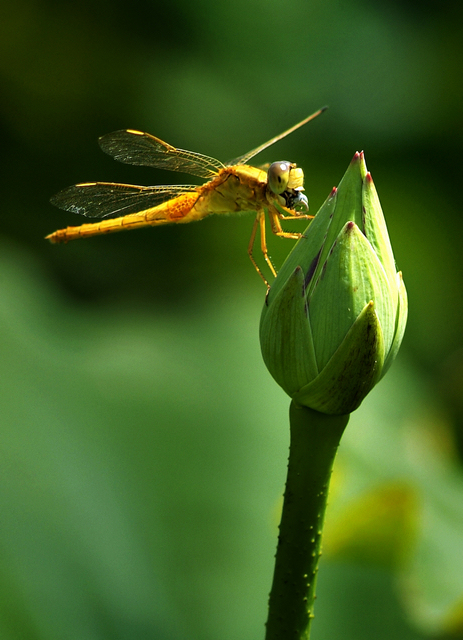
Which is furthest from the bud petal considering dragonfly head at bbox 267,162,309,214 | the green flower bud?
dragonfly head at bbox 267,162,309,214

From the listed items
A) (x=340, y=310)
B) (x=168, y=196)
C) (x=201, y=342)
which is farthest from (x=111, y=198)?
(x=340, y=310)

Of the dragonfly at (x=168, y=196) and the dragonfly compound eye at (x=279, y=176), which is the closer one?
the dragonfly compound eye at (x=279, y=176)

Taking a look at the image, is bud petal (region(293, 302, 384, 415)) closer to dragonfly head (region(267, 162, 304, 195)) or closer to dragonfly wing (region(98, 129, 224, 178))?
dragonfly head (region(267, 162, 304, 195))

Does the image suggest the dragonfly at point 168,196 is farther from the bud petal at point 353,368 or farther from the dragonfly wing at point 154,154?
the bud petal at point 353,368

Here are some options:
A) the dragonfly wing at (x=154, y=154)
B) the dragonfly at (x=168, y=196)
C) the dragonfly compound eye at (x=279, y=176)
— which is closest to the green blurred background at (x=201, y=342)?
the dragonfly at (x=168, y=196)

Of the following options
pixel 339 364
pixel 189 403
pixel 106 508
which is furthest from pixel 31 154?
pixel 339 364
